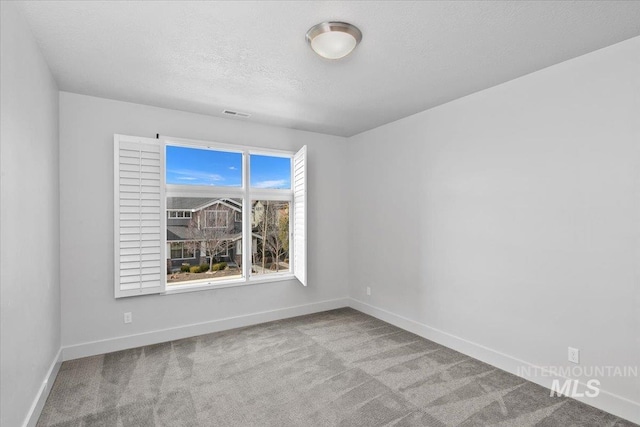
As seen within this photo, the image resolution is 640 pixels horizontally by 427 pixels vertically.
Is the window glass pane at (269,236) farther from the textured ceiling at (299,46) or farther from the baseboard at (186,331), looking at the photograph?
the textured ceiling at (299,46)

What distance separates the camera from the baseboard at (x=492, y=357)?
7.31 ft

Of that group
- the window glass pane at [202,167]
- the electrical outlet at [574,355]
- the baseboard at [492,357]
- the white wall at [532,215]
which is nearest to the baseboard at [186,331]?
the baseboard at [492,357]

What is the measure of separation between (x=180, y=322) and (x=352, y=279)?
2.40 m

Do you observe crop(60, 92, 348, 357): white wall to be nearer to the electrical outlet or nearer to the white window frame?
the white window frame

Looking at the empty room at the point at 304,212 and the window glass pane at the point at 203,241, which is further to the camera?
the window glass pane at the point at 203,241

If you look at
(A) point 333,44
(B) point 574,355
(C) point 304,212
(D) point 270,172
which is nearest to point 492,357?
(B) point 574,355

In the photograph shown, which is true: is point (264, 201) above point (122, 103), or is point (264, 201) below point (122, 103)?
below

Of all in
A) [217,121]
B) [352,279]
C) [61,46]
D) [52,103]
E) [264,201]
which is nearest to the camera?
[61,46]

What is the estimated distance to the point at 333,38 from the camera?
2.09 meters

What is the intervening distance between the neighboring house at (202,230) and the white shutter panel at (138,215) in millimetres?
241

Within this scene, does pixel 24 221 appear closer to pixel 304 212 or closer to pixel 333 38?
pixel 333 38

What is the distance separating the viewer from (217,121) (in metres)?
3.93

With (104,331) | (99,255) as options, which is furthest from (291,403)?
(99,255)

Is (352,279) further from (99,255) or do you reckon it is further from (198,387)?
(99,255)
